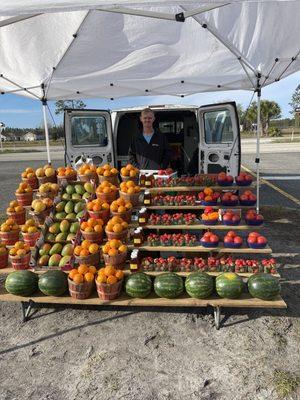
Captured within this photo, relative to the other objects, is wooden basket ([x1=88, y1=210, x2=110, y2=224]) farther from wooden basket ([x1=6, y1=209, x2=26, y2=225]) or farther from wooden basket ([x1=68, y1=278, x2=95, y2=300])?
A: wooden basket ([x1=6, y1=209, x2=26, y2=225])

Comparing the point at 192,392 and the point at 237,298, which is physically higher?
the point at 237,298

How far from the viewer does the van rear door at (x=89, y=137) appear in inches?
324

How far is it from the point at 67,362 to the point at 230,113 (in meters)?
6.14

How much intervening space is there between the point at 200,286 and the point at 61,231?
219 centimetres

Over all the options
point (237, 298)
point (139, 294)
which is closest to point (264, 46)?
point (237, 298)

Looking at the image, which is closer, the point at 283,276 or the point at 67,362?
the point at 67,362

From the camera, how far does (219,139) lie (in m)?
8.16

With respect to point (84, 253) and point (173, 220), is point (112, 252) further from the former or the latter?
point (173, 220)

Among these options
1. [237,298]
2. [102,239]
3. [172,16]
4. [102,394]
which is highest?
[172,16]

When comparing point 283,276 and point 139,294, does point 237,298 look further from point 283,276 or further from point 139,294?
point 283,276

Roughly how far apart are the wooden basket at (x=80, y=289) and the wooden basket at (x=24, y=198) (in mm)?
1893

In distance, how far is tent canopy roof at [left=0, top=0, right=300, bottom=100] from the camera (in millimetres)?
4527

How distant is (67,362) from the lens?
3.39 m

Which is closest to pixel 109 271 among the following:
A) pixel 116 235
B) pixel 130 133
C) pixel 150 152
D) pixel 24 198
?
pixel 116 235
